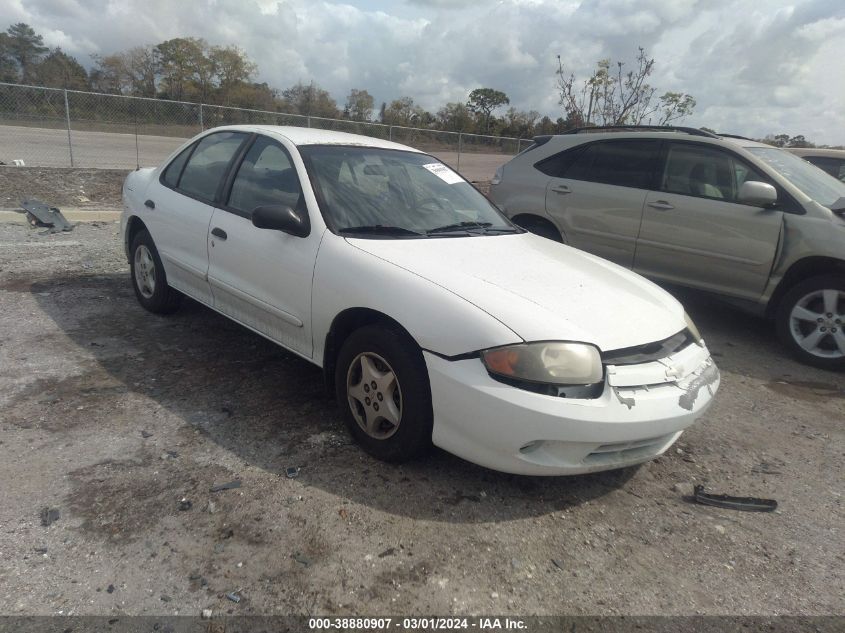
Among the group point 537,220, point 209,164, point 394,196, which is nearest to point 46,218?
point 209,164

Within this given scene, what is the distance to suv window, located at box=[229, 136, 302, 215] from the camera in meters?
3.67

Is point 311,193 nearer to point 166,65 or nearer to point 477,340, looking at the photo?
point 477,340

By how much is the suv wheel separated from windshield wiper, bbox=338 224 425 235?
3432 millimetres

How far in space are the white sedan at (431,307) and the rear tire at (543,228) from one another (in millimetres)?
2305

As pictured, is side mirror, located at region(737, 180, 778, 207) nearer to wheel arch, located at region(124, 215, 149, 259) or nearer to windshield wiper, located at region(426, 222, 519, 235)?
windshield wiper, located at region(426, 222, 519, 235)

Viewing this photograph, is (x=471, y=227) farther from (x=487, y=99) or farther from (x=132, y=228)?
(x=487, y=99)

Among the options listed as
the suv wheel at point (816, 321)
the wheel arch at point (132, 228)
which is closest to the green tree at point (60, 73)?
the wheel arch at point (132, 228)

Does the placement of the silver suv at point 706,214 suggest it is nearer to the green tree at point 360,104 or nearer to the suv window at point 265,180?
the suv window at point 265,180

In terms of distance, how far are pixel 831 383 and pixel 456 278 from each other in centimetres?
351

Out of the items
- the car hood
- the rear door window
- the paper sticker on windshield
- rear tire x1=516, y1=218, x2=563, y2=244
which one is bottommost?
rear tire x1=516, y1=218, x2=563, y2=244

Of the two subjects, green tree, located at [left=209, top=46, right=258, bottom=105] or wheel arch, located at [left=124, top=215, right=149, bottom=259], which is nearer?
wheel arch, located at [left=124, top=215, right=149, bottom=259]

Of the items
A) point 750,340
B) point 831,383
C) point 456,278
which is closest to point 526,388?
point 456,278

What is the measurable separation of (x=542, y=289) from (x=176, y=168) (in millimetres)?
3253

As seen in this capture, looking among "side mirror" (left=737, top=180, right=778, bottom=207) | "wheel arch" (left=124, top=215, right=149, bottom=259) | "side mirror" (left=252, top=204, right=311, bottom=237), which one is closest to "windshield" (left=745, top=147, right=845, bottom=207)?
"side mirror" (left=737, top=180, right=778, bottom=207)
